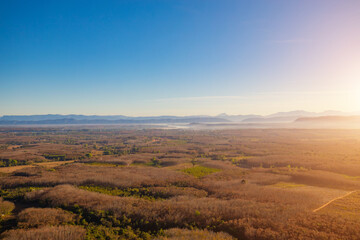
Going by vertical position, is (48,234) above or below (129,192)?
above

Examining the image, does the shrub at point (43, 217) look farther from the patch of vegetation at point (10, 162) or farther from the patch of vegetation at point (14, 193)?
the patch of vegetation at point (10, 162)

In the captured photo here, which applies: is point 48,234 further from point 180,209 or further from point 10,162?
point 10,162

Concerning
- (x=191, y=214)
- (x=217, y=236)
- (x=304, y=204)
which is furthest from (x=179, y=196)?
(x=304, y=204)

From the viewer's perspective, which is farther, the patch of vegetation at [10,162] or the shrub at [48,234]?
the patch of vegetation at [10,162]

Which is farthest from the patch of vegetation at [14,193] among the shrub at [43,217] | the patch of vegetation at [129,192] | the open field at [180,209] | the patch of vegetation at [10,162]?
the patch of vegetation at [10,162]

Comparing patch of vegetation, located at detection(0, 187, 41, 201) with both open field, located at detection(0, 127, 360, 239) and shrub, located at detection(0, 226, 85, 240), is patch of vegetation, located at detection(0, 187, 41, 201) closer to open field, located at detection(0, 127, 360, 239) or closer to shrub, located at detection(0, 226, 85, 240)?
open field, located at detection(0, 127, 360, 239)

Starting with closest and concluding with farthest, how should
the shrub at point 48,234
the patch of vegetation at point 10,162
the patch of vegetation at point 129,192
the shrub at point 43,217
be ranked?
the shrub at point 48,234
the shrub at point 43,217
the patch of vegetation at point 129,192
the patch of vegetation at point 10,162

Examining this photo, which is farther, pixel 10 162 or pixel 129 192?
pixel 10 162

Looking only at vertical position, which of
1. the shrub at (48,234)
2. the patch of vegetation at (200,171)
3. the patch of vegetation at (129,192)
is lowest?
the patch of vegetation at (200,171)

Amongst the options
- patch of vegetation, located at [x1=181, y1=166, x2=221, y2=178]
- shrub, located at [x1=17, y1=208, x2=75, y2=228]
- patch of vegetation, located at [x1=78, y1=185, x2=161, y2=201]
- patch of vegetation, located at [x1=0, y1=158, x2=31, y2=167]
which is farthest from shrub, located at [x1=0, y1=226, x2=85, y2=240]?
patch of vegetation, located at [x1=0, y1=158, x2=31, y2=167]

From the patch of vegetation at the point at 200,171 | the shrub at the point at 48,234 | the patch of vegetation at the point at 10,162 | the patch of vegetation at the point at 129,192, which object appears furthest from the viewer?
the patch of vegetation at the point at 10,162

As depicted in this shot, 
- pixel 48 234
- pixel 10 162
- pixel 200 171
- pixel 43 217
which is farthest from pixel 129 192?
pixel 10 162

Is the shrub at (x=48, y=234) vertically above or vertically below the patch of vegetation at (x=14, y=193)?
above
